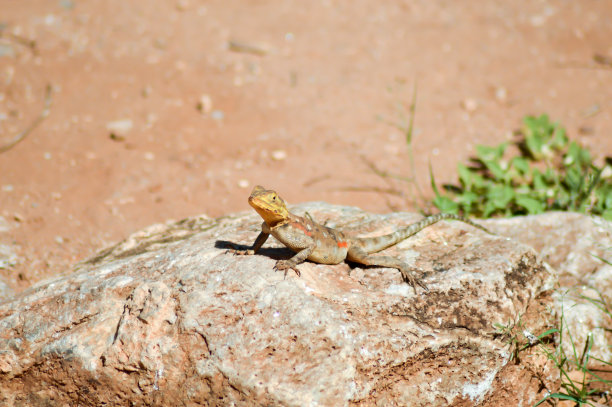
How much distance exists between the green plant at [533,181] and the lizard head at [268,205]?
2421 mm

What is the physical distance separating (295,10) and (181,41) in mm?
2233

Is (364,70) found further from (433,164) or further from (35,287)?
(35,287)

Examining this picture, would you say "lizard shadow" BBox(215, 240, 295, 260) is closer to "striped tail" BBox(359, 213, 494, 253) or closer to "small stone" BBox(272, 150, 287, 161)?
"striped tail" BBox(359, 213, 494, 253)

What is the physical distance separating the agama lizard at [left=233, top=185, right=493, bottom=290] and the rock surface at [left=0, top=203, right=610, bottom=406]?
0.09 m

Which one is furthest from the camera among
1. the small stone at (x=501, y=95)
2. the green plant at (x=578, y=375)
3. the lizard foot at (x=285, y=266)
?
the small stone at (x=501, y=95)

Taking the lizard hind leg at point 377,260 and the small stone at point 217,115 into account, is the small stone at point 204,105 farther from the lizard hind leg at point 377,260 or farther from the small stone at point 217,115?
the lizard hind leg at point 377,260

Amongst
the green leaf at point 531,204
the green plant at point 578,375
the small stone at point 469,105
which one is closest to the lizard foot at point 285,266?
the green plant at point 578,375

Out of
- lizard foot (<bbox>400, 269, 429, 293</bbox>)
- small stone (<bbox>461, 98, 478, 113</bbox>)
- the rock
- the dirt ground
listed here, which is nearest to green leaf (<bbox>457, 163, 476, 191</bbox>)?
the dirt ground

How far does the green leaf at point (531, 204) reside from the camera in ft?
18.7

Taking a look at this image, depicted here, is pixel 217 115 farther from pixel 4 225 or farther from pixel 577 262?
pixel 577 262

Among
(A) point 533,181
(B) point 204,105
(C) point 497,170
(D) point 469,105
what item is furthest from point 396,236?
(B) point 204,105

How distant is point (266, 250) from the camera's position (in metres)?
4.16

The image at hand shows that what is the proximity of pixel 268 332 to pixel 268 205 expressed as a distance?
87 cm

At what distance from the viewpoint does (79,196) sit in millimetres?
6348
